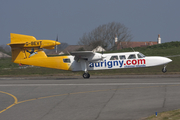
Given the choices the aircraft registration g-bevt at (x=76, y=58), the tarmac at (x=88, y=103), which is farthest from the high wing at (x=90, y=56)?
the tarmac at (x=88, y=103)

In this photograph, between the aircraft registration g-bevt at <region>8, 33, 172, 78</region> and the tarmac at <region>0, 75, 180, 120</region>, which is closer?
the tarmac at <region>0, 75, 180, 120</region>

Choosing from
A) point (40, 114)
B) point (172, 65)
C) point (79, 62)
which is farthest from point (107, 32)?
point (40, 114)

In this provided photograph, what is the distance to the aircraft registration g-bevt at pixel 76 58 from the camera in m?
23.0

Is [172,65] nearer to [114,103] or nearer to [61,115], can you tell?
[114,103]

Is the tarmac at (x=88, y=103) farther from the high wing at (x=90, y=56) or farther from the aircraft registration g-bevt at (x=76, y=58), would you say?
the aircraft registration g-bevt at (x=76, y=58)

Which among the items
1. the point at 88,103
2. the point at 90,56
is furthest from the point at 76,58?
the point at 88,103

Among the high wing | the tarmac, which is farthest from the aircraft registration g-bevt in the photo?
the tarmac

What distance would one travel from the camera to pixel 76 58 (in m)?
23.6

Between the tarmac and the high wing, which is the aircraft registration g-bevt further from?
the tarmac

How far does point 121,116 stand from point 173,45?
48.6 metres

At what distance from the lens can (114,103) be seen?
12.2 metres

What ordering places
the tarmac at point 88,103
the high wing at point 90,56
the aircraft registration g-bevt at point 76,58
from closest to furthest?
the tarmac at point 88,103 → the high wing at point 90,56 → the aircraft registration g-bevt at point 76,58

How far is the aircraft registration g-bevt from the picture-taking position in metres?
23.0

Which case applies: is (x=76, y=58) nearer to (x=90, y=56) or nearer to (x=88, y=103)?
(x=90, y=56)
